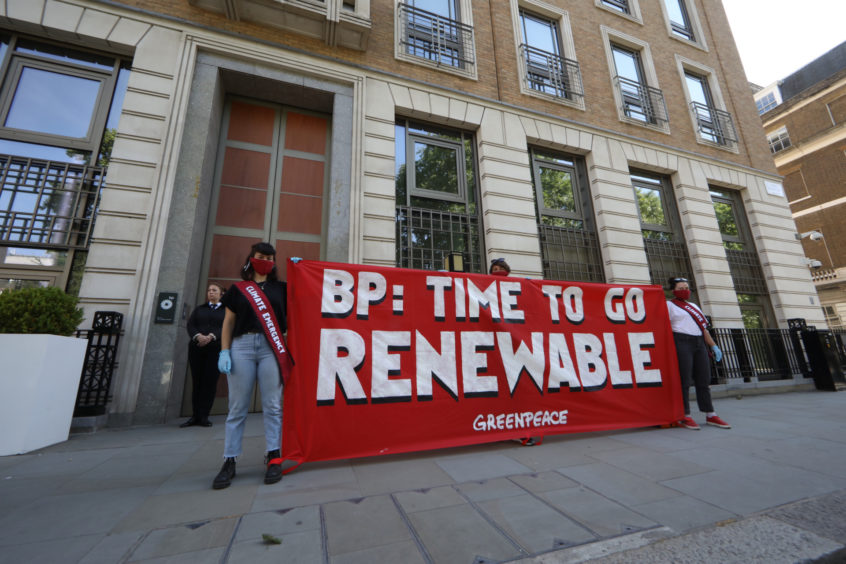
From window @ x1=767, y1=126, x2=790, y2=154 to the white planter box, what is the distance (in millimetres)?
38269

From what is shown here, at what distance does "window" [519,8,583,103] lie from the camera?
31.0 ft

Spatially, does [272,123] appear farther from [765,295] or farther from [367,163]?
[765,295]

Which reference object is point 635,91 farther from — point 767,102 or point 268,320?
point 767,102

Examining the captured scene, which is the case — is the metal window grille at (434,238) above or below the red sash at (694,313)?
above

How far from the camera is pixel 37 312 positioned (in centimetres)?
406

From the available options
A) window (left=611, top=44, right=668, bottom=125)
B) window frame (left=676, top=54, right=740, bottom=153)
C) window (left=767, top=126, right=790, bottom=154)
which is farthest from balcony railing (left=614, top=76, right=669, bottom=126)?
window (left=767, top=126, right=790, bottom=154)

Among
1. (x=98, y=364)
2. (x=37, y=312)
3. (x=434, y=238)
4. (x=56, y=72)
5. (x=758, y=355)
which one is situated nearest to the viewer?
(x=37, y=312)

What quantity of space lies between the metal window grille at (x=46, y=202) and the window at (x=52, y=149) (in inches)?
0.4

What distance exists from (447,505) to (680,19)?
1795 cm

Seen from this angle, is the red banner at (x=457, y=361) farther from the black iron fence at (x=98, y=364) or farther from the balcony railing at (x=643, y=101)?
the balcony railing at (x=643, y=101)

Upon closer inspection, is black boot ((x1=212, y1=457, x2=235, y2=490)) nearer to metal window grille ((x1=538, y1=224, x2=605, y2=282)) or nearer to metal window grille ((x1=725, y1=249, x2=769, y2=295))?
metal window grille ((x1=538, y1=224, x2=605, y2=282))

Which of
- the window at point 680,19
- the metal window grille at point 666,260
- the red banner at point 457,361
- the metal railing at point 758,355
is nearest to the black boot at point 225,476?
the red banner at point 457,361

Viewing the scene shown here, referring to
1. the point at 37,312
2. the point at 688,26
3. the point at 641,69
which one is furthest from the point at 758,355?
the point at 37,312

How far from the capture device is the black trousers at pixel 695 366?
489cm
